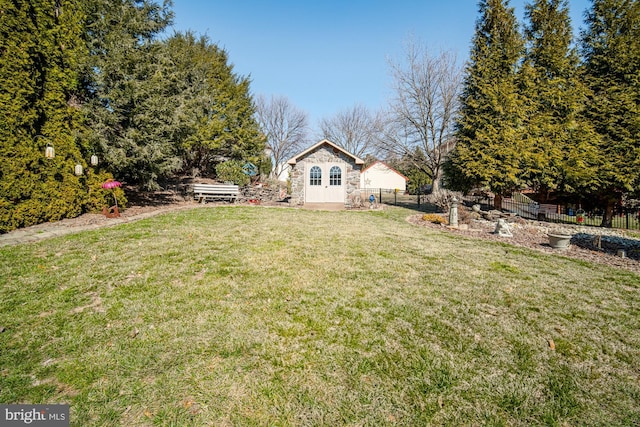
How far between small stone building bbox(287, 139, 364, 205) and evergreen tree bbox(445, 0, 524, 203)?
17.7 ft

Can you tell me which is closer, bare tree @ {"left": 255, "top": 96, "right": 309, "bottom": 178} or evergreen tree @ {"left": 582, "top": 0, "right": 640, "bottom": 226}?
evergreen tree @ {"left": 582, "top": 0, "right": 640, "bottom": 226}

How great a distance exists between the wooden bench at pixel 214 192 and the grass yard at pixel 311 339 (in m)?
8.72

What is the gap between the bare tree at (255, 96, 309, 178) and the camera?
117 ft

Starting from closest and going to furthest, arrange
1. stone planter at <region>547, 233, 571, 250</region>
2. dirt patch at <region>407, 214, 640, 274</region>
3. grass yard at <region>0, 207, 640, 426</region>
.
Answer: grass yard at <region>0, 207, 640, 426</region>
dirt patch at <region>407, 214, 640, 274</region>
stone planter at <region>547, 233, 571, 250</region>

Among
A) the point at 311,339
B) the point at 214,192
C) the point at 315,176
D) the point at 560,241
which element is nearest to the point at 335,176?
the point at 315,176

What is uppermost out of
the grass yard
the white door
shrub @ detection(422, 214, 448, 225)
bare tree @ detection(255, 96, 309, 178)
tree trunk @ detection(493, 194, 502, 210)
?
bare tree @ detection(255, 96, 309, 178)

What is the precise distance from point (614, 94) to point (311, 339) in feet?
47.1

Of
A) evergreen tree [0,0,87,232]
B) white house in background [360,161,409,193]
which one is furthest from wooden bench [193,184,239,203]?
white house in background [360,161,409,193]

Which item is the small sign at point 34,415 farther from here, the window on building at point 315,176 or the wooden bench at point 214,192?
the window on building at point 315,176

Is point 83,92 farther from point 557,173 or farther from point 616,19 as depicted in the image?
point 616,19

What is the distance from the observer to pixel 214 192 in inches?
561

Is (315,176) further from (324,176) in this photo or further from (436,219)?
(436,219)

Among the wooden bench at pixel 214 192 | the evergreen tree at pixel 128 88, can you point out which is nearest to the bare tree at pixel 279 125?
the wooden bench at pixel 214 192

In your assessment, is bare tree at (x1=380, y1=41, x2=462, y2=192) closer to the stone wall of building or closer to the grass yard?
the stone wall of building
